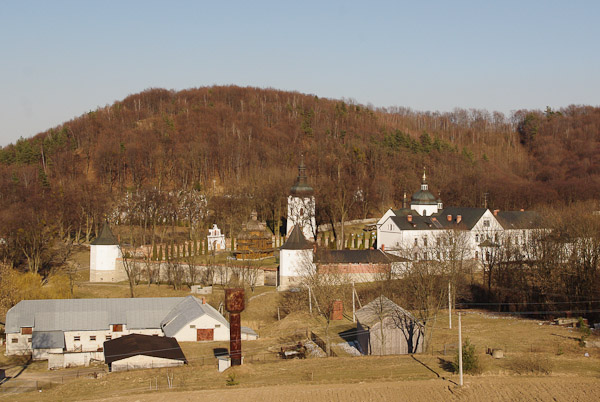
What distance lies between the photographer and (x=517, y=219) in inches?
2290

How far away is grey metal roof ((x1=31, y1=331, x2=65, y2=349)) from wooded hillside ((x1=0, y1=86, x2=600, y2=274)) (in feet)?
66.2

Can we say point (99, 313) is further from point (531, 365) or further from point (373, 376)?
point (531, 365)

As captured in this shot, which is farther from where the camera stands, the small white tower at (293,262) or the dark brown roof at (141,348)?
the small white tower at (293,262)

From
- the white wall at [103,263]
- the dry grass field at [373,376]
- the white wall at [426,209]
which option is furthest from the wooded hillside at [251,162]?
the dry grass field at [373,376]

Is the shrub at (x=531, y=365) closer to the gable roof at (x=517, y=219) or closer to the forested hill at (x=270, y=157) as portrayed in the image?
the gable roof at (x=517, y=219)

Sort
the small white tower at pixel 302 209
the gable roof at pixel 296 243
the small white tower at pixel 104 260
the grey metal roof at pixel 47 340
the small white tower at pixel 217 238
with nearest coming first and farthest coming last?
1. the grey metal roof at pixel 47 340
2. the gable roof at pixel 296 243
3. the small white tower at pixel 104 260
4. the small white tower at pixel 217 238
5. the small white tower at pixel 302 209

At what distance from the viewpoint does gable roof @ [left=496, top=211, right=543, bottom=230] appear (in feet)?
177

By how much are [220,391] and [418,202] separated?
43264 millimetres

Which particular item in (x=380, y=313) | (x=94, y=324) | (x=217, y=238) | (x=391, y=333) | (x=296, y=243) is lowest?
(x=94, y=324)

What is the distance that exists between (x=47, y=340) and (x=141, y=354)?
8.63 metres

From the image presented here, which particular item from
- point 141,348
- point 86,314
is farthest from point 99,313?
point 141,348

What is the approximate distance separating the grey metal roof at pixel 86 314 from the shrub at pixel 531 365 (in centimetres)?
2174

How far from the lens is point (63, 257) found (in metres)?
60.1

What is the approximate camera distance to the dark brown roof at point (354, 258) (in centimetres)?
5028
